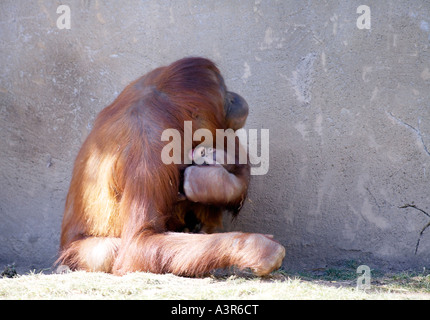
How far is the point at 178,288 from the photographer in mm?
2207

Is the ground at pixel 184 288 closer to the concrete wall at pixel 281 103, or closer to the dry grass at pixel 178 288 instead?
→ the dry grass at pixel 178 288

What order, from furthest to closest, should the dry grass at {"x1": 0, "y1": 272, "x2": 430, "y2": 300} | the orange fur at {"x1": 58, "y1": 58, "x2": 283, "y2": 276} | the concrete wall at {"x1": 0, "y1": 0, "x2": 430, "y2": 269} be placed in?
the concrete wall at {"x1": 0, "y1": 0, "x2": 430, "y2": 269} → the orange fur at {"x1": 58, "y1": 58, "x2": 283, "y2": 276} → the dry grass at {"x1": 0, "y1": 272, "x2": 430, "y2": 300}

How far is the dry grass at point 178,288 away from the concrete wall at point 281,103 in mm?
887

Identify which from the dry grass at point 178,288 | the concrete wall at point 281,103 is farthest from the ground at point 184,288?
the concrete wall at point 281,103

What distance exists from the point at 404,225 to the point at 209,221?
110 cm

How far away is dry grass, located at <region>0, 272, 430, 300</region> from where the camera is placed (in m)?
2.12

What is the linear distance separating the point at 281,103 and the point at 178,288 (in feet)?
5.40

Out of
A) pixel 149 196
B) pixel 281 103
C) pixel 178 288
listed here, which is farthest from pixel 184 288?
pixel 281 103

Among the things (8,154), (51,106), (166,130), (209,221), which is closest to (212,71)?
(166,130)

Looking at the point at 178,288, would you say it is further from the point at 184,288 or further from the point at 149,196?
the point at 149,196

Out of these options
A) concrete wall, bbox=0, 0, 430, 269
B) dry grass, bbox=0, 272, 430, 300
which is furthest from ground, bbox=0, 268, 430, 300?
concrete wall, bbox=0, 0, 430, 269

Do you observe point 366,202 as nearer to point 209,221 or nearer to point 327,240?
point 327,240

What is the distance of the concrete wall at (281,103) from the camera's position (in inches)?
133

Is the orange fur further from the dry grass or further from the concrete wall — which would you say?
the concrete wall
